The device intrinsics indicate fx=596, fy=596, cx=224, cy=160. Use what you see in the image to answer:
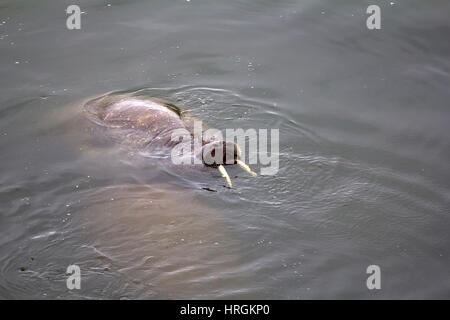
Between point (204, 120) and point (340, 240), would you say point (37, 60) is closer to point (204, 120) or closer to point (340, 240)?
point (204, 120)

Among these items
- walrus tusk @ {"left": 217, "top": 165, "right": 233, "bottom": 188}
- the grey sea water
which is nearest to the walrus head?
walrus tusk @ {"left": 217, "top": 165, "right": 233, "bottom": 188}

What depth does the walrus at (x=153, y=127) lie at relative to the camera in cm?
579

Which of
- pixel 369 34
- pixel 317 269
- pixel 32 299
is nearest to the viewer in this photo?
pixel 32 299

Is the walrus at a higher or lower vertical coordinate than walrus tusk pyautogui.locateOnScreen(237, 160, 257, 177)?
higher

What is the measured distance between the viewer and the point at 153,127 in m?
6.34

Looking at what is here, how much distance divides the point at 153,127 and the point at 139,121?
20 centimetres

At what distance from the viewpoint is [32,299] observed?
475 centimetres

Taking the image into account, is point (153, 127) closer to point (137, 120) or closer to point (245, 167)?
point (137, 120)

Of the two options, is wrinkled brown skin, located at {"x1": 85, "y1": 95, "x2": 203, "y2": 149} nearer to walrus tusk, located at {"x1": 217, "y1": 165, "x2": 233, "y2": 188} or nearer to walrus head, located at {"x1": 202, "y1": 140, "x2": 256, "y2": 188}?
walrus head, located at {"x1": 202, "y1": 140, "x2": 256, "y2": 188}

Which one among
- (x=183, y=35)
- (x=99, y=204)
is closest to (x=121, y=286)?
(x=99, y=204)

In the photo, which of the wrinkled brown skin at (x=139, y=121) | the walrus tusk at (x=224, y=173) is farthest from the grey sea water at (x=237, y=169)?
the wrinkled brown skin at (x=139, y=121)

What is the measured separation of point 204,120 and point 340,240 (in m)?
2.30

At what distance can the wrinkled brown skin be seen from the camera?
6.27 metres

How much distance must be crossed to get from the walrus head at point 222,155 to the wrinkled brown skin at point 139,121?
1.61ft
